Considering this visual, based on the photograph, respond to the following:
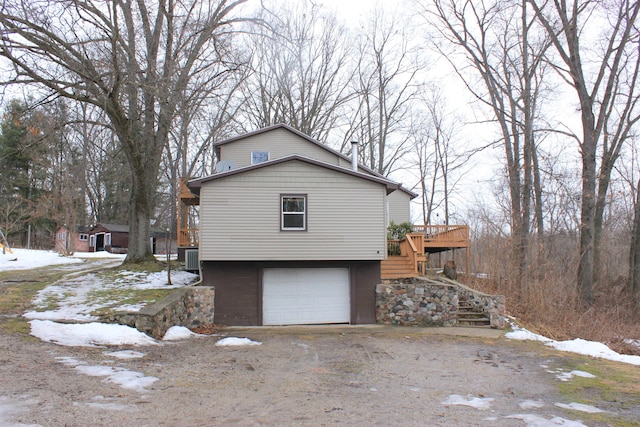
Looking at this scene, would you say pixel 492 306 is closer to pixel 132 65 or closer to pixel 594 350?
pixel 594 350

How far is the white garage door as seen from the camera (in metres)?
13.5

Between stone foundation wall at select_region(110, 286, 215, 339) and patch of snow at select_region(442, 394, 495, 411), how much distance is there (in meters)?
6.02

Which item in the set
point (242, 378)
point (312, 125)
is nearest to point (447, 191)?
point (312, 125)

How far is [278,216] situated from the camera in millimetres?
13141

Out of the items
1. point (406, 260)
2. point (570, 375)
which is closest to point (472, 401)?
point (570, 375)

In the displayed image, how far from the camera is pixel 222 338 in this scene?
10.4m

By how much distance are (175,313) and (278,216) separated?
12.9 ft

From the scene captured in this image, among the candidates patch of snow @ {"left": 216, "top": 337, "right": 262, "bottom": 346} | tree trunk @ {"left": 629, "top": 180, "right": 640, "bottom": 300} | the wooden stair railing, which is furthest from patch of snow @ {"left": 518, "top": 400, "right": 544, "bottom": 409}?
tree trunk @ {"left": 629, "top": 180, "right": 640, "bottom": 300}

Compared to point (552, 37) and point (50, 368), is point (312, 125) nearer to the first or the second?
point (552, 37)

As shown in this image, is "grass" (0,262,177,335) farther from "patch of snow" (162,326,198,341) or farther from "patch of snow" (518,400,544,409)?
"patch of snow" (518,400,544,409)

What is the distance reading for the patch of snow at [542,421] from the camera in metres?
4.96

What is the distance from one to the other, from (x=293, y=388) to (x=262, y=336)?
15.8 feet

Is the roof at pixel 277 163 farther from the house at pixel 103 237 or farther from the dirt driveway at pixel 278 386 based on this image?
the house at pixel 103 237

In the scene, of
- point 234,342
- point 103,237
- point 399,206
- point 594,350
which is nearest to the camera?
point 234,342
